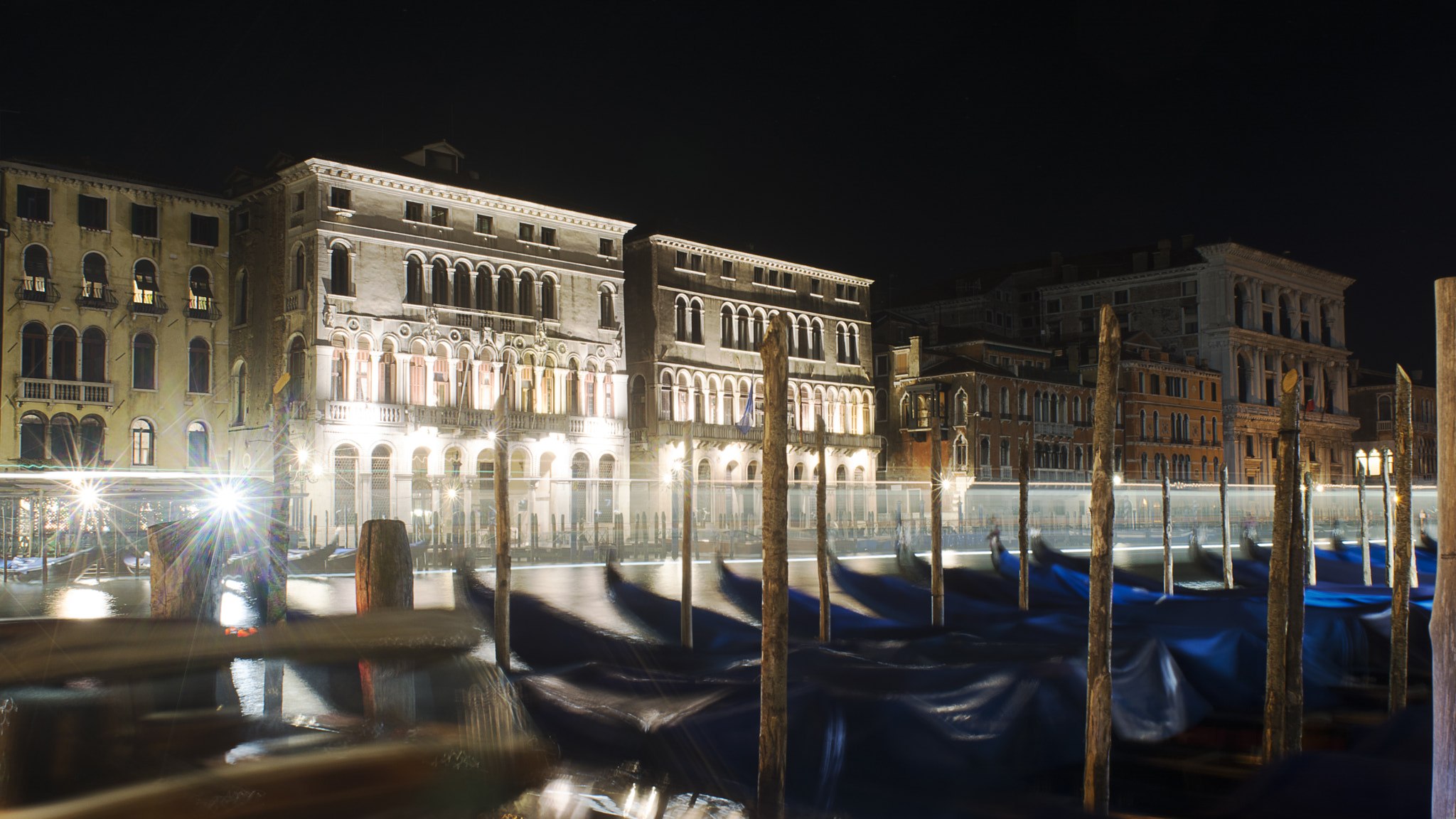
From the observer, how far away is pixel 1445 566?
14.5 feet

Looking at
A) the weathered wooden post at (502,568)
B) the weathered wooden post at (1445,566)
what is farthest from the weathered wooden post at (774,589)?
the weathered wooden post at (502,568)

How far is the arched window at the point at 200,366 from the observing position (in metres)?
25.9

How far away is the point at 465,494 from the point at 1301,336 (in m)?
47.2

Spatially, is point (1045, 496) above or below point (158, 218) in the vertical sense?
below

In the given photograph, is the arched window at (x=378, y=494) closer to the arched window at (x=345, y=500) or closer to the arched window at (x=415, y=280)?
the arched window at (x=345, y=500)

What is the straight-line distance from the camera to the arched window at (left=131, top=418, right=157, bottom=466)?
24469 mm

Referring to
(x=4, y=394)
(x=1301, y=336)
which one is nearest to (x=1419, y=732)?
(x=4, y=394)

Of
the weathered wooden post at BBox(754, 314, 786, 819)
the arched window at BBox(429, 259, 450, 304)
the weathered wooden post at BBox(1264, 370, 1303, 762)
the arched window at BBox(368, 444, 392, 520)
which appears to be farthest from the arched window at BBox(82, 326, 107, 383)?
the weathered wooden post at BBox(1264, 370, 1303, 762)

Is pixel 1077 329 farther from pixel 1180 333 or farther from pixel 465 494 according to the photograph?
pixel 465 494

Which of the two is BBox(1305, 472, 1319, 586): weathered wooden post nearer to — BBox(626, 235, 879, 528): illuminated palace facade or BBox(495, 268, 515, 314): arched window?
BBox(626, 235, 879, 528): illuminated palace facade

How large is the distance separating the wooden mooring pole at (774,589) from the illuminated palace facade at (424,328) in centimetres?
1385

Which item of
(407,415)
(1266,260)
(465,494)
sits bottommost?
(465,494)

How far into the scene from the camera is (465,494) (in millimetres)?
18797

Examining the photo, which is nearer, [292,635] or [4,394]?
[292,635]
